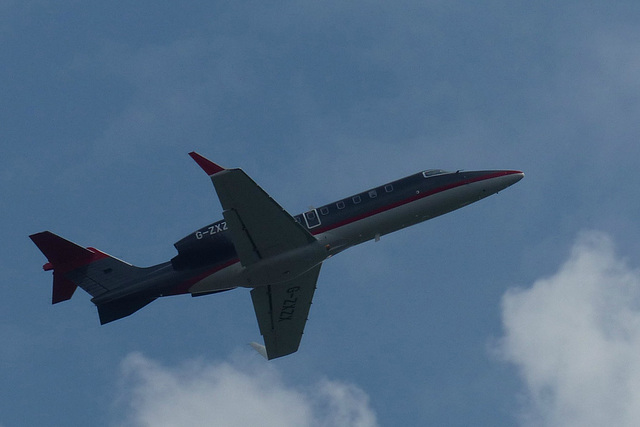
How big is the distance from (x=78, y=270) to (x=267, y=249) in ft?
38.9

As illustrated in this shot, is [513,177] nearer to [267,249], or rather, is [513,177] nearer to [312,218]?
[312,218]

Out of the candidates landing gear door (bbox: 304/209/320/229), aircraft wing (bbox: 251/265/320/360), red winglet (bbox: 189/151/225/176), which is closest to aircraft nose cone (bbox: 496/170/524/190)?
landing gear door (bbox: 304/209/320/229)

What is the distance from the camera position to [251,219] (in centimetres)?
4822

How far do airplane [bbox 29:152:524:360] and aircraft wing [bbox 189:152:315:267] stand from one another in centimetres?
6

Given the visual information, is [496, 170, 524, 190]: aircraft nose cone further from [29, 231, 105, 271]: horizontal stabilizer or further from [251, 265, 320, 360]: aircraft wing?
[29, 231, 105, 271]: horizontal stabilizer

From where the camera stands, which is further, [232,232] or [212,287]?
[212,287]

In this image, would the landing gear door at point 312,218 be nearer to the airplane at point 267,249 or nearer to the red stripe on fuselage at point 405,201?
the airplane at point 267,249

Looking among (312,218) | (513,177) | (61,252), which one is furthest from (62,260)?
(513,177)

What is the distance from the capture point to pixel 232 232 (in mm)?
48562

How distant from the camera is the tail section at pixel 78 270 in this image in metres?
53.1

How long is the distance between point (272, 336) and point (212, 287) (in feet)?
21.9

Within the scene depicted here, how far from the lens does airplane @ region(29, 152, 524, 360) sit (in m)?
49.9

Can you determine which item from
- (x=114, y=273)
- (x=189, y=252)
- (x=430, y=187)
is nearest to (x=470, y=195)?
(x=430, y=187)

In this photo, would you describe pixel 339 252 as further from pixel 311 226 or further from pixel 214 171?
pixel 214 171
